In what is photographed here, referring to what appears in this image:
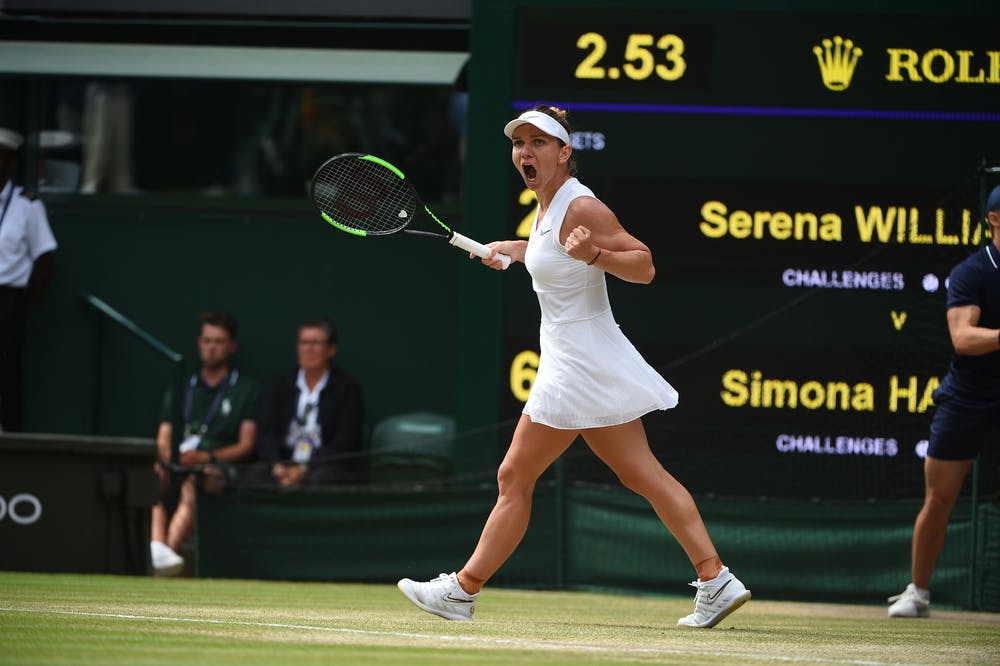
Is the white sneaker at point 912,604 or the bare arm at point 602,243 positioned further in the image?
the white sneaker at point 912,604

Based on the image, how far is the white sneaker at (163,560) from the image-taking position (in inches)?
367

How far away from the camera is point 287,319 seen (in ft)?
38.5

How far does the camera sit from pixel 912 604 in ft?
24.5

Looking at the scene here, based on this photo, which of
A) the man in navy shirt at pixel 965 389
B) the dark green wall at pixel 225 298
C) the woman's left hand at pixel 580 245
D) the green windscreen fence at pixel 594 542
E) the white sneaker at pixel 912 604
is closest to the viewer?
the woman's left hand at pixel 580 245

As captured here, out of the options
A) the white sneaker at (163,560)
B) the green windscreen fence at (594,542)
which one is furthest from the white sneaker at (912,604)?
the white sneaker at (163,560)

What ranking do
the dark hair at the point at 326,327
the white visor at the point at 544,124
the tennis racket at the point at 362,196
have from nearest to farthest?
the white visor at the point at 544,124
the tennis racket at the point at 362,196
the dark hair at the point at 326,327

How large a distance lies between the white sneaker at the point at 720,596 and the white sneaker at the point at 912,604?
1.84 m

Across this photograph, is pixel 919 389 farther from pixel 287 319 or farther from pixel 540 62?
pixel 287 319

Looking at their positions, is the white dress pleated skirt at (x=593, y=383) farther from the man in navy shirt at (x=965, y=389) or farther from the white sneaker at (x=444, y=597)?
the man in navy shirt at (x=965, y=389)

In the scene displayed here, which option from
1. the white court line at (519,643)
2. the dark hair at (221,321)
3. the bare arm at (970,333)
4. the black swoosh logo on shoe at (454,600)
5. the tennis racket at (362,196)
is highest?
the tennis racket at (362,196)

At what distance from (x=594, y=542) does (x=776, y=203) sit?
2.14 meters

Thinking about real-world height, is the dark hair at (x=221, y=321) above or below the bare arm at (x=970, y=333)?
above

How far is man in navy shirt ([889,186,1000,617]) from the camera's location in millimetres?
7129

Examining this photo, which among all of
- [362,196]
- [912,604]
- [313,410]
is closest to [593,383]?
[362,196]
